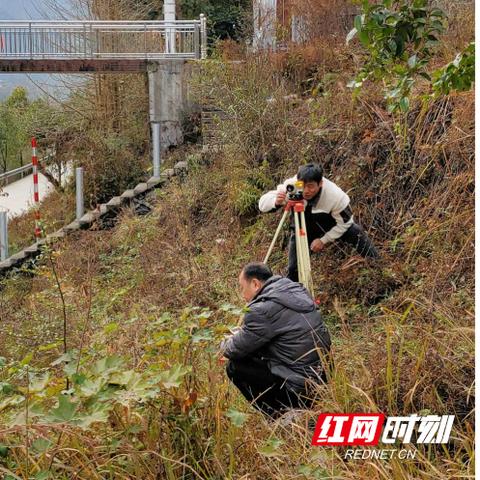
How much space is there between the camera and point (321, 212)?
7016 mm

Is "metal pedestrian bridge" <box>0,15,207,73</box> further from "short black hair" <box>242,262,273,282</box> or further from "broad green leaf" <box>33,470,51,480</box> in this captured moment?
"broad green leaf" <box>33,470,51,480</box>

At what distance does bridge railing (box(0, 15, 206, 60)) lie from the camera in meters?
15.2

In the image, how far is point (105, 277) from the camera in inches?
402

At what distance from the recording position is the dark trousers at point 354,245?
23.4ft

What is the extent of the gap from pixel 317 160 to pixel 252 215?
129 cm

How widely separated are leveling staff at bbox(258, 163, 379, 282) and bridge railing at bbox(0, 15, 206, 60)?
28.2ft

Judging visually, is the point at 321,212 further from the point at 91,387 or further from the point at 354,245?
the point at 91,387

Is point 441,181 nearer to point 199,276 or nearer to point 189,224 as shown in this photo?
point 199,276

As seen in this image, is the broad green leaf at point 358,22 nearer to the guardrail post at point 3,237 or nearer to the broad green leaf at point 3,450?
the broad green leaf at point 3,450

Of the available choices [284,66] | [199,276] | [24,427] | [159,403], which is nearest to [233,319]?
[199,276]

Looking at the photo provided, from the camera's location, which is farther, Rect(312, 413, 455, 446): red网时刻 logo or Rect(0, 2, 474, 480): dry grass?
Rect(312, 413, 455, 446): red网时刻 logo

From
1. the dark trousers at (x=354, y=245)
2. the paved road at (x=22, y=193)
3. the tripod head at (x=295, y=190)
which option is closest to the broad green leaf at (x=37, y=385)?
the tripod head at (x=295, y=190)

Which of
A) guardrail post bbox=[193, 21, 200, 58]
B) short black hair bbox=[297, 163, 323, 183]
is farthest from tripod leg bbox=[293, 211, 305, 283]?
guardrail post bbox=[193, 21, 200, 58]

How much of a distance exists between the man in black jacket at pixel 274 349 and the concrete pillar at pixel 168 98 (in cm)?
1012
